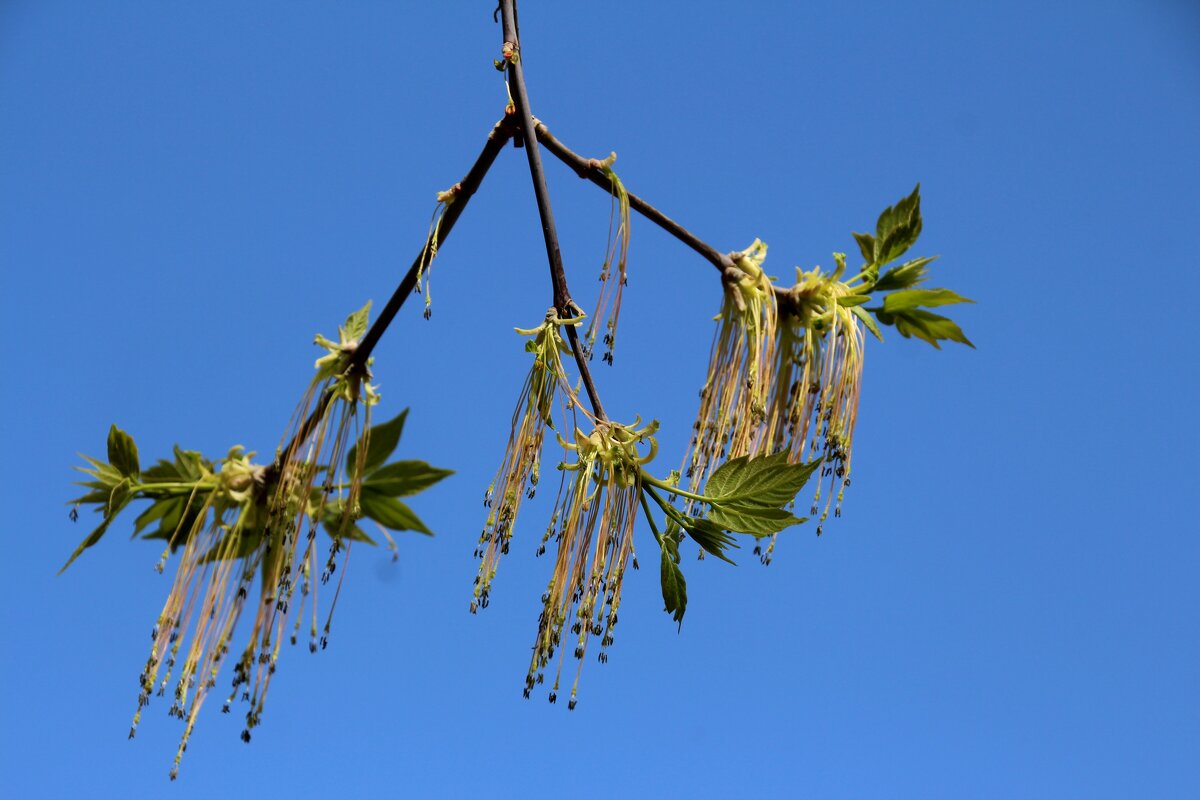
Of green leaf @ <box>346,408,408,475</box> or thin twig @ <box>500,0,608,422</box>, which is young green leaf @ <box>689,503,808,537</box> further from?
green leaf @ <box>346,408,408,475</box>

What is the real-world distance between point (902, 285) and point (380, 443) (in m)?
0.80

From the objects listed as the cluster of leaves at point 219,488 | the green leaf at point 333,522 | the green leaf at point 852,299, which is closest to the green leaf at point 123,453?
the cluster of leaves at point 219,488

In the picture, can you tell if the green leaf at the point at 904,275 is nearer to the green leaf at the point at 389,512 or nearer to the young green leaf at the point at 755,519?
the young green leaf at the point at 755,519

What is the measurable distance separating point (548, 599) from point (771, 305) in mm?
516

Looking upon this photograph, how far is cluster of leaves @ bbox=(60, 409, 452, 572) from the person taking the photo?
166 cm

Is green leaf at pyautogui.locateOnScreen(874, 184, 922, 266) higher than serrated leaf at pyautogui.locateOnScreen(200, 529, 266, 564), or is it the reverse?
green leaf at pyautogui.locateOnScreen(874, 184, 922, 266)

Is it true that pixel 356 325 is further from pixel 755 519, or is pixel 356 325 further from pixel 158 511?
pixel 755 519

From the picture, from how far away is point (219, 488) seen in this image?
5.53 ft

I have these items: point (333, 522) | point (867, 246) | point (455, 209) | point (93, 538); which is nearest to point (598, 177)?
point (455, 209)

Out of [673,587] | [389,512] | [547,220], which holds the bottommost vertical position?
[673,587]

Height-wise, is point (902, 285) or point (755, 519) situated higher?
point (902, 285)

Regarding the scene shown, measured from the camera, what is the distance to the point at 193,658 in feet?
5.11

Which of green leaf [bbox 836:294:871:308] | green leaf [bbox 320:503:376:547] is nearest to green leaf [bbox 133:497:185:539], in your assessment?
green leaf [bbox 320:503:376:547]

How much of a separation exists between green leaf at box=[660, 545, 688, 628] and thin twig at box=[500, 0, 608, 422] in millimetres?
193
